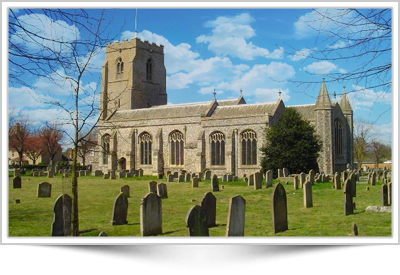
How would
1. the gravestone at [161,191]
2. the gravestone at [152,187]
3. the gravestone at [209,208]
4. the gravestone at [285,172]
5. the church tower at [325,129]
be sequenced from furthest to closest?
1. the church tower at [325,129]
2. the gravestone at [285,172]
3. the gravestone at [152,187]
4. the gravestone at [161,191]
5. the gravestone at [209,208]

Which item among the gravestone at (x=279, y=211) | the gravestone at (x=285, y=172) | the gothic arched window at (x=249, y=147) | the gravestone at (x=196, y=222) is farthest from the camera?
the gothic arched window at (x=249, y=147)

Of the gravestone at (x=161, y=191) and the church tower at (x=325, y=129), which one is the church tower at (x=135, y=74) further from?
the gravestone at (x=161, y=191)

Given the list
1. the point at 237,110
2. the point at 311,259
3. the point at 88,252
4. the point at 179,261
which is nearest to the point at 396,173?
the point at 311,259

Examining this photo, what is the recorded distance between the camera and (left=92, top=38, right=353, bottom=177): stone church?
26.8 m

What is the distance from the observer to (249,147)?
27062mm

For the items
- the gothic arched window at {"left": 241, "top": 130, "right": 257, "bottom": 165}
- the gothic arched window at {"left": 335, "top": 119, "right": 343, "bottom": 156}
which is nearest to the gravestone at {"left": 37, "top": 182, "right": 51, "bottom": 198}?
the gothic arched window at {"left": 241, "top": 130, "right": 257, "bottom": 165}

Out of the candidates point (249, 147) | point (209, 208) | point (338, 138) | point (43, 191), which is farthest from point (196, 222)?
point (338, 138)

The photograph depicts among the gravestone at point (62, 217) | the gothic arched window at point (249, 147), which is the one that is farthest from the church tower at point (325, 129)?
the gravestone at point (62, 217)

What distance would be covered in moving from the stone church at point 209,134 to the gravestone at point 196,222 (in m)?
16.8

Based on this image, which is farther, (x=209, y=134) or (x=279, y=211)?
(x=209, y=134)

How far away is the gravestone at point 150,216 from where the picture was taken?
7.89m

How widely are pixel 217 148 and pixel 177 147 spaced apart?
3.59 metres

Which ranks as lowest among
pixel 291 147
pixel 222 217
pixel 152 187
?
pixel 222 217

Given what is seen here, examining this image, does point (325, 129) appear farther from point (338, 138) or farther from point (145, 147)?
point (145, 147)
